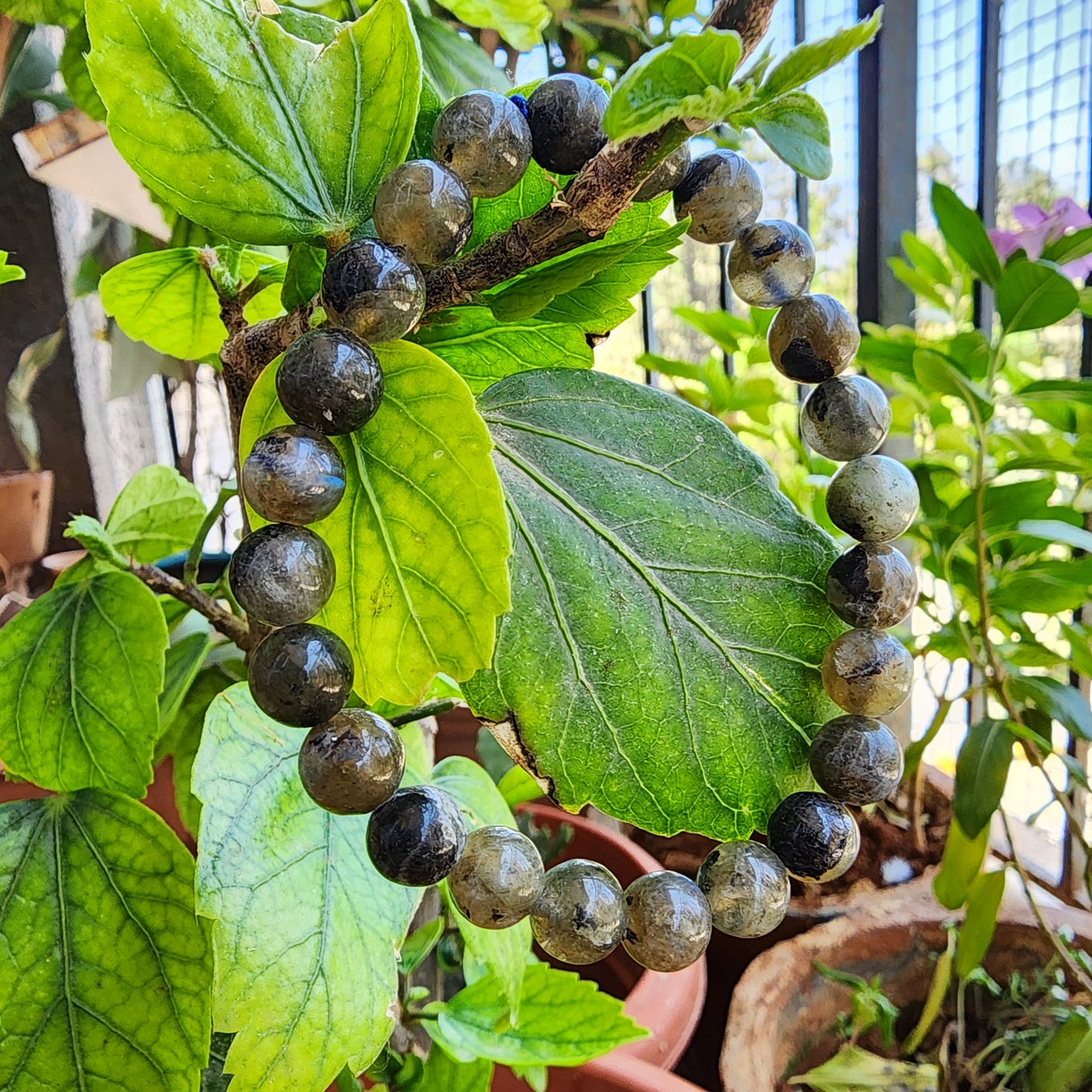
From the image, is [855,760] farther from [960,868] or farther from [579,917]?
[960,868]

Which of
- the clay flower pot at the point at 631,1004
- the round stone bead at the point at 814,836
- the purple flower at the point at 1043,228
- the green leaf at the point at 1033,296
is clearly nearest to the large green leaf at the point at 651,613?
the round stone bead at the point at 814,836

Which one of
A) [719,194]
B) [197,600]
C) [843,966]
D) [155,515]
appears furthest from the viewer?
[843,966]

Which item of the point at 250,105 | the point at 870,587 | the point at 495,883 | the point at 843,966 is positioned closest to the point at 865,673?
the point at 870,587

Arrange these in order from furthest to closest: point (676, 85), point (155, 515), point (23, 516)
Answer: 1. point (23, 516)
2. point (155, 515)
3. point (676, 85)

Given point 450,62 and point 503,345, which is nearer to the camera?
point 503,345

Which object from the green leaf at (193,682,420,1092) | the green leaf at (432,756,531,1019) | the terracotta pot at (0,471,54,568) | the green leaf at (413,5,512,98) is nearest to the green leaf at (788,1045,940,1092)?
the green leaf at (432,756,531,1019)

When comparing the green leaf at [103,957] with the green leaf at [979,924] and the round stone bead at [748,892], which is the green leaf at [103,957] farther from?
the green leaf at [979,924]

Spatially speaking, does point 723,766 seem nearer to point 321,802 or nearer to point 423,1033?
point 321,802
